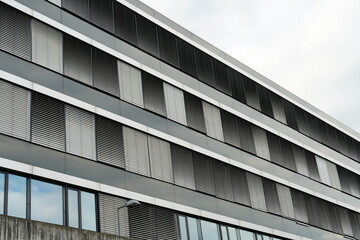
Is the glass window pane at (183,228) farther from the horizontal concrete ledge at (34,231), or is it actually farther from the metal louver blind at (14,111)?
the metal louver blind at (14,111)

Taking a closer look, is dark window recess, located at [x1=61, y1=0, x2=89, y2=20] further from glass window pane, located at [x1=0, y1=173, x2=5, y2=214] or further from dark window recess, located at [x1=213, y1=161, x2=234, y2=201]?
dark window recess, located at [x1=213, y1=161, x2=234, y2=201]

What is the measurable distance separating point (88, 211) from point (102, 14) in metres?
9.47

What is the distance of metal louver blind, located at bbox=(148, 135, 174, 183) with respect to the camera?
81.7 feet

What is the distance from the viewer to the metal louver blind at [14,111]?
1978 centimetres

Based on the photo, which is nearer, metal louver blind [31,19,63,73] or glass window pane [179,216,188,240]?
metal louver blind [31,19,63,73]

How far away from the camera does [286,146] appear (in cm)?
3500

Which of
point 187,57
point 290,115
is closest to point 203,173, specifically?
point 187,57

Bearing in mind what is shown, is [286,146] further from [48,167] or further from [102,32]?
[48,167]

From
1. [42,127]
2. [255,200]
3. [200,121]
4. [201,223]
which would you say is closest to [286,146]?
[255,200]

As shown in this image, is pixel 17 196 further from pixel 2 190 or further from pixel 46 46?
pixel 46 46

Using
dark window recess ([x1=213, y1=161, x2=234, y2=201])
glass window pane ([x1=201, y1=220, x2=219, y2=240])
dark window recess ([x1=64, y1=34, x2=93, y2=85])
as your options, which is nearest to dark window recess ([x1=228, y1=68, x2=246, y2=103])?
dark window recess ([x1=213, y1=161, x2=234, y2=201])

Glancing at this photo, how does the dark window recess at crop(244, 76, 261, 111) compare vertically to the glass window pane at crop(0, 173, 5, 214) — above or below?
above

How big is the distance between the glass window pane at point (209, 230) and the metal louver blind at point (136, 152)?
3.89 metres

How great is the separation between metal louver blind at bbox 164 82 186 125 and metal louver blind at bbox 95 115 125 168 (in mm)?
3864
